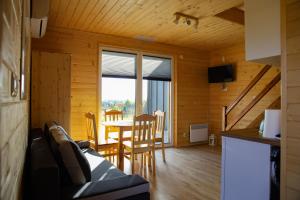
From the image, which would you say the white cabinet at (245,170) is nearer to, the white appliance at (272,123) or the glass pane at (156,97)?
the white appliance at (272,123)

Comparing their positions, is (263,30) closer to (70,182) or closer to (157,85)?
(70,182)

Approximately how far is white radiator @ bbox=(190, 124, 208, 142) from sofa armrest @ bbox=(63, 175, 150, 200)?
4284mm

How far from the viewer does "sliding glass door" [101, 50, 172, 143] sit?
479 cm

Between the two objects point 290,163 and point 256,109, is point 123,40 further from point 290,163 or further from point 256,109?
point 290,163

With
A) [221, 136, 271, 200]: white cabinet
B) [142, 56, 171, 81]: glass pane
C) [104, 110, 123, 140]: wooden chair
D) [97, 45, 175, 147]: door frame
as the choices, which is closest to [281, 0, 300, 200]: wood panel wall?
[221, 136, 271, 200]: white cabinet

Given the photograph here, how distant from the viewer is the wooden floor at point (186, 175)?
111 inches

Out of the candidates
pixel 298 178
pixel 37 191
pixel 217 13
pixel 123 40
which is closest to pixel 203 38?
pixel 217 13

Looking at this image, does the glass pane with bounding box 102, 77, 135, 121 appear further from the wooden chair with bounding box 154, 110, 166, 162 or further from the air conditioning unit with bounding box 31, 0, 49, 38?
the air conditioning unit with bounding box 31, 0, 49, 38

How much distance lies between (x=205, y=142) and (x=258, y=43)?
426 cm

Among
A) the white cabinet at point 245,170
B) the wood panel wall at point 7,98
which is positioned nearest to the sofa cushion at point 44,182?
the wood panel wall at point 7,98

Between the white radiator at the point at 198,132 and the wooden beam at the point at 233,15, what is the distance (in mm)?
2866

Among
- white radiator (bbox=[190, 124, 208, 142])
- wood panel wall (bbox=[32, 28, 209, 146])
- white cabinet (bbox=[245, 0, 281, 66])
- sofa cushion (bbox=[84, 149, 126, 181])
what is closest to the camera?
white cabinet (bbox=[245, 0, 281, 66])

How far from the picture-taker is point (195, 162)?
168 inches

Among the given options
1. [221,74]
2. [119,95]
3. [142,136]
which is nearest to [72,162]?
[142,136]
